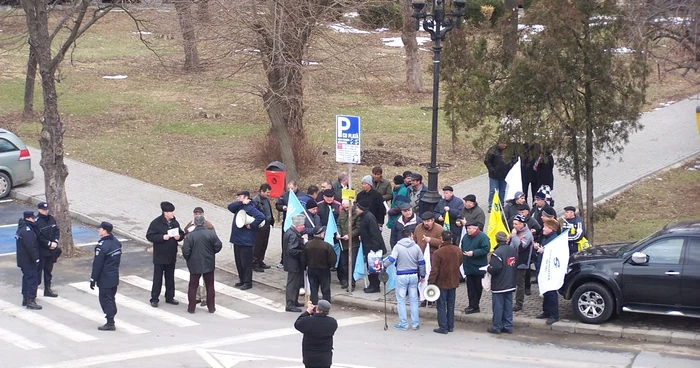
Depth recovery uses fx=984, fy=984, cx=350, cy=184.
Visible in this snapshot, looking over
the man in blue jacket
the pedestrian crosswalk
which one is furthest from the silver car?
the man in blue jacket

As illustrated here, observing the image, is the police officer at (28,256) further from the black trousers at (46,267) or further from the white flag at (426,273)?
the white flag at (426,273)

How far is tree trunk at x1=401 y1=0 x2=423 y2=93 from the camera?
35.1m

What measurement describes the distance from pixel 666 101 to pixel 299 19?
66.4 ft

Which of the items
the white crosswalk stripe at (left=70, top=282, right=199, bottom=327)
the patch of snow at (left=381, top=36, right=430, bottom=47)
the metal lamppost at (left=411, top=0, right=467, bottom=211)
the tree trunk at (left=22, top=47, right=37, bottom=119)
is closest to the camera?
the white crosswalk stripe at (left=70, top=282, right=199, bottom=327)

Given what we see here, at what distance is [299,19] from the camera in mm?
21656

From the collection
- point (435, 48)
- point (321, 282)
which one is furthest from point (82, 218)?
point (435, 48)

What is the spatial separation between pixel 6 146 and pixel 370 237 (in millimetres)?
10541

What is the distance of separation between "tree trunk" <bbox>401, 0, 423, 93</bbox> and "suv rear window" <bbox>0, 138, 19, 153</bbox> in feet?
52.5

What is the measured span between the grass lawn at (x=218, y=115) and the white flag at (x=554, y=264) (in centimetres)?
607

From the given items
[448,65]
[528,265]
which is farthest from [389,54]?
[528,265]

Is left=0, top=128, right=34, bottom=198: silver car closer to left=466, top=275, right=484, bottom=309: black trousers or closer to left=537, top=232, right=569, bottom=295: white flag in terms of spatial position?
left=466, top=275, right=484, bottom=309: black trousers

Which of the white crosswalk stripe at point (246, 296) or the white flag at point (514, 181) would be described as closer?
the white crosswalk stripe at point (246, 296)

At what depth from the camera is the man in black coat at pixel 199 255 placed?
595 inches

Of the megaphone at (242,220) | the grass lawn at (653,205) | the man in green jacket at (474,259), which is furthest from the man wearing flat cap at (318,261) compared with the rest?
the grass lawn at (653,205)
